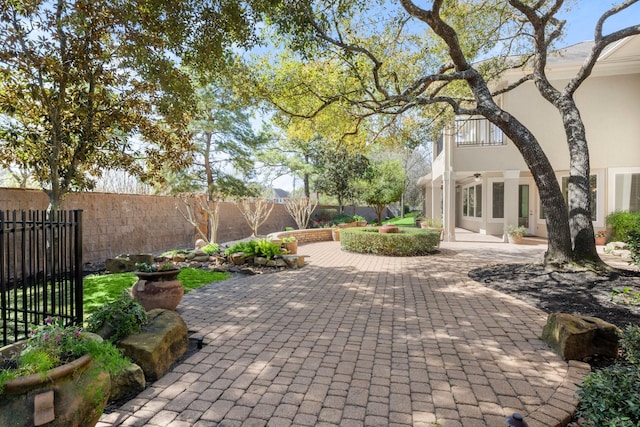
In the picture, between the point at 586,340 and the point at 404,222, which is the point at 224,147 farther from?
the point at 586,340

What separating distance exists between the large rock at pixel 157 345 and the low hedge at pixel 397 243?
8.47 meters

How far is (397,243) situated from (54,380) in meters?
10.3

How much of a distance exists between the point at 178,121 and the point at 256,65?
13.3 ft

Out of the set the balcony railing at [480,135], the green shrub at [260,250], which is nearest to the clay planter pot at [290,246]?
the green shrub at [260,250]

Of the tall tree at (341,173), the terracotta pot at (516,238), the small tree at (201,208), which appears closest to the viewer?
the small tree at (201,208)

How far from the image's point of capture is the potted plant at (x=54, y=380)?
2090mm

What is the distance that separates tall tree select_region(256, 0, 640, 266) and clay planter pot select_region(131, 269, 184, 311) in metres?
5.15

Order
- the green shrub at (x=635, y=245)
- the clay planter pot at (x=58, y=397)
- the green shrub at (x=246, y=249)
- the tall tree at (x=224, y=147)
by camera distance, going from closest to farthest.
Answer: the clay planter pot at (x=58, y=397), the green shrub at (x=635, y=245), the green shrub at (x=246, y=249), the tall tree at (x=224, y=147)

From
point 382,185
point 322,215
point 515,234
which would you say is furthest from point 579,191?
point 322,215

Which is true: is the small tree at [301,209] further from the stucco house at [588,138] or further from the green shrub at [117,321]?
the green shrub at [117,321]

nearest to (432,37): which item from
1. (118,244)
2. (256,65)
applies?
(256,65)

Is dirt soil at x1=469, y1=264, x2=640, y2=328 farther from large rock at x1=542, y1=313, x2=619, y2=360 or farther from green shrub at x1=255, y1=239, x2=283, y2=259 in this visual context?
green shrub at x1=255, y1=239, x2=283, y2=259

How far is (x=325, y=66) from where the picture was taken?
10172 millimetres

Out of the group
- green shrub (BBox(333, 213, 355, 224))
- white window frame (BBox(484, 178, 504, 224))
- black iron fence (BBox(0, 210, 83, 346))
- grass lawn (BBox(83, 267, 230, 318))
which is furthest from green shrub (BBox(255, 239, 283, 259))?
green shrub (BBox(333, 213, 355, 224))
